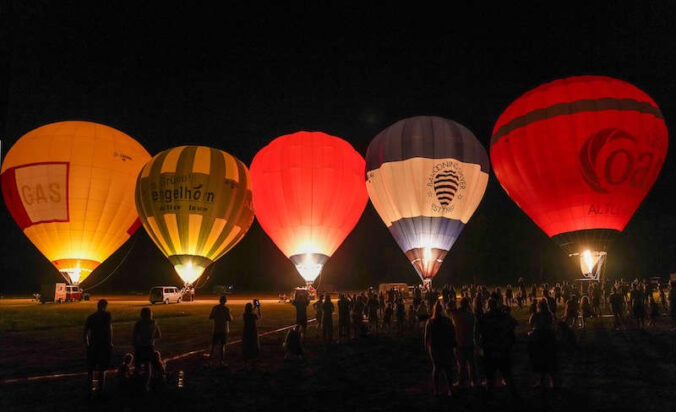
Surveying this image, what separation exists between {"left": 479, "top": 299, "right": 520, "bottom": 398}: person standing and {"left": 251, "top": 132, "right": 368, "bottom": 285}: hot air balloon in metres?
19.6

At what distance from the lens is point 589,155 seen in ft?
73.7

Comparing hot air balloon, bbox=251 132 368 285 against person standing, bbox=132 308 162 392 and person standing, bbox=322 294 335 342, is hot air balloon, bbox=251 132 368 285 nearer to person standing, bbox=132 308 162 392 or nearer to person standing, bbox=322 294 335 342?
person standing, bbox=322 294 335 342

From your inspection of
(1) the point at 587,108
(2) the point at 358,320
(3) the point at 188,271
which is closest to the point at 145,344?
(2) the point at 358,320

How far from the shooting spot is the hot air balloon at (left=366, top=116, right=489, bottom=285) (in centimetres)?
2439

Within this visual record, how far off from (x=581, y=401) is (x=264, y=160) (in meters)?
23.0

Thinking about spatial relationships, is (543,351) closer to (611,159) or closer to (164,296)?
(611,159)

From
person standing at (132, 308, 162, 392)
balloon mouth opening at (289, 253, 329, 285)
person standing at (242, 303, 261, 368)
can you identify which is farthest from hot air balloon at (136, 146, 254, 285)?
person standing at (132, 308, 162, 392)

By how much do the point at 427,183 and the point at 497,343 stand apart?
17.4m

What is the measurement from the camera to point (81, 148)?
26156 mm

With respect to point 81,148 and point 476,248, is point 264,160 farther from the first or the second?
point 476,248

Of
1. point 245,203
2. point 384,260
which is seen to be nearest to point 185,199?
point 245,203

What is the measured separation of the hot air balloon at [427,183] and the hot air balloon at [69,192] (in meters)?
13.5

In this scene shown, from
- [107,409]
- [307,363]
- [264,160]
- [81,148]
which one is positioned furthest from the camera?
[264,160]

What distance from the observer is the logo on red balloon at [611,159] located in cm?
2223
